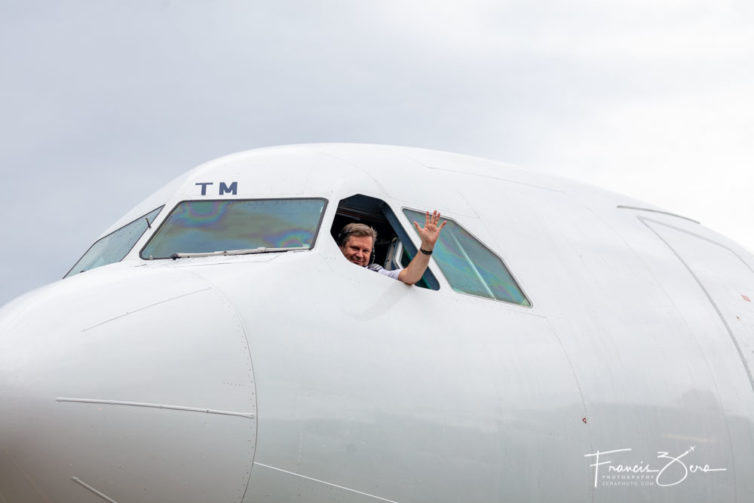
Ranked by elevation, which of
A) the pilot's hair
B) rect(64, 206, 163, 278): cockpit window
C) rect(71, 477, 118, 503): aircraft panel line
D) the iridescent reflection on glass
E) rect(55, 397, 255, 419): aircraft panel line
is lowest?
rect(71, 477, 118, 503): aircraft panel line

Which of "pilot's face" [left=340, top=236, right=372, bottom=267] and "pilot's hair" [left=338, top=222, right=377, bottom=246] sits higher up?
"pilot's hair" [left=338, top=222, right=377, bottom=246]

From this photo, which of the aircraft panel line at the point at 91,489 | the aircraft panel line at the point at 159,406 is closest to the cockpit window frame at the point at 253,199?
the aircraft panel line at the point at 159,406

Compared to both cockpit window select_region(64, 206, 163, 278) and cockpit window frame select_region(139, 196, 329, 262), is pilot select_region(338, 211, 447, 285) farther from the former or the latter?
cockpit window select_region(64, 206, 163, 278)

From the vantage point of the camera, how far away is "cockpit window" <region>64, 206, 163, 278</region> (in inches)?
299

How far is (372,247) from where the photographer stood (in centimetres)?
696

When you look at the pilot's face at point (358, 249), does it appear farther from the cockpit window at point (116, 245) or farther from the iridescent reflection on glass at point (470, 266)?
the cockpit window at point (116, 245)

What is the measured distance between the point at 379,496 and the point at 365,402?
0.61m

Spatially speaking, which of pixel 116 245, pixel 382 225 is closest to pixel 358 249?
pixel 382 225

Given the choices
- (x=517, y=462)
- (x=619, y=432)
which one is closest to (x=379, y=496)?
(x=517, y=462)

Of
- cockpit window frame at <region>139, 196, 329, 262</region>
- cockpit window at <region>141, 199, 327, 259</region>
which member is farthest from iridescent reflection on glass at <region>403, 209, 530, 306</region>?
cockpit window at <region>141, 199, 327, 259</region>

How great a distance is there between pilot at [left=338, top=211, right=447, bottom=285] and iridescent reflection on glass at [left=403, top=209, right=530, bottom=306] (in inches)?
8.7

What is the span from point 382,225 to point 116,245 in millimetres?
2376

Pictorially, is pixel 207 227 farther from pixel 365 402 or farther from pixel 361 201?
pixel 365 402

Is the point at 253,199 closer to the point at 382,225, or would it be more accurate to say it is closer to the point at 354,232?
the point at 354,232
